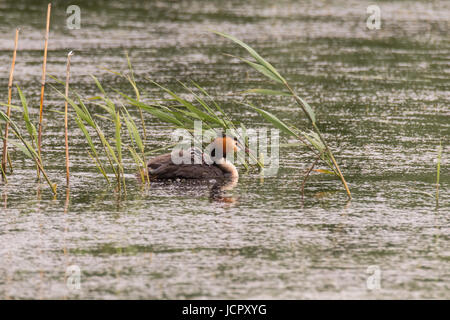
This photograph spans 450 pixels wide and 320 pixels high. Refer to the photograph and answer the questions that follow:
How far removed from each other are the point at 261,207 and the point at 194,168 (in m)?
1.17

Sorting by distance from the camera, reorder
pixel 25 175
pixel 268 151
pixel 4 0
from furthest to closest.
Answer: pixel 4 0, pixel 268 151, pixel 25 175

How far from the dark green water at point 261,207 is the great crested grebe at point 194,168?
17 centimetres

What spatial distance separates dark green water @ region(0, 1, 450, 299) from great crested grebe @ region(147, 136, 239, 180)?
0.55 feet

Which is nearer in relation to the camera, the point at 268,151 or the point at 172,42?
the point at 268,151

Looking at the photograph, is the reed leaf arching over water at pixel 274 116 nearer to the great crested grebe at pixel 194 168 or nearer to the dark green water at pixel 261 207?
the dark green water at pixel 261 207

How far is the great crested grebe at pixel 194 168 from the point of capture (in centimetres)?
749

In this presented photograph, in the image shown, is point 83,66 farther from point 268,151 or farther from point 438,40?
point 438,40

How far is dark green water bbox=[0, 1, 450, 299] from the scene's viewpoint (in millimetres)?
5035

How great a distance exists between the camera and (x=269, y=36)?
1541 centimetres

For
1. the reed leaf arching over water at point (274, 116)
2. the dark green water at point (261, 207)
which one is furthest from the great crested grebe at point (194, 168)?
the reed leaf arching over water at point (274, 116)

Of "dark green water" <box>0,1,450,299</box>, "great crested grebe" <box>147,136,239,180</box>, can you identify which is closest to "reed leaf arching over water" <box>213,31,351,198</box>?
"dark green water" <box>0,1,450,299</box>

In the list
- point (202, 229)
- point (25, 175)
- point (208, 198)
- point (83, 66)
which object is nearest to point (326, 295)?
point (202, 229)

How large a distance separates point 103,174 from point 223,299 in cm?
265

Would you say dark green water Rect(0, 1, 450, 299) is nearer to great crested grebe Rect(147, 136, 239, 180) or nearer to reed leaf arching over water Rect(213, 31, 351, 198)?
great crested grebe Rect(147, 136, 239, 180)
